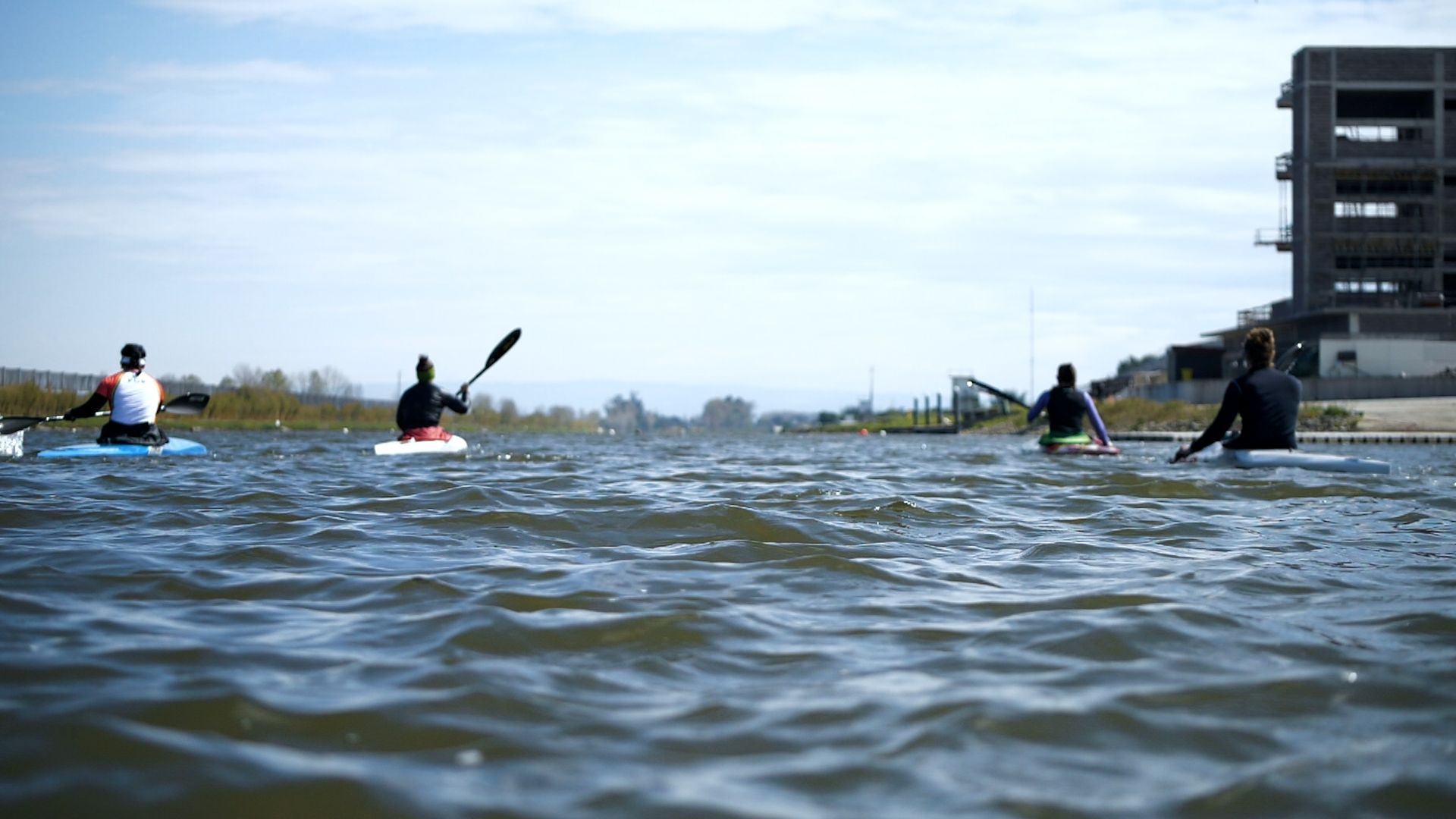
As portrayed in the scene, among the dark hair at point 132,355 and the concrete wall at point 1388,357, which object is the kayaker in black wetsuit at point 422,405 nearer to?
the dark hair at point 132,355

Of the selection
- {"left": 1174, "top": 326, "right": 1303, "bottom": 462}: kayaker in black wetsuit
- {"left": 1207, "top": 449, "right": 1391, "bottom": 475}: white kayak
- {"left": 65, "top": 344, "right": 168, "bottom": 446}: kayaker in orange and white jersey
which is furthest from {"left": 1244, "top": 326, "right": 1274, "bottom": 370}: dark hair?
{"left": 65, "top": 344, "right": 168, "bottom": 446}: kayaker in orange and white jersey

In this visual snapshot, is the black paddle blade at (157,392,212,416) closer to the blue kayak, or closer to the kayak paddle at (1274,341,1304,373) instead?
the blue kayak

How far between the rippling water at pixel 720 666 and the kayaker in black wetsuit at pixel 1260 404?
4448 mm

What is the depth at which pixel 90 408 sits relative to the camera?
14.9m

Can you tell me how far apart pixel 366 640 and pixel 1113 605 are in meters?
2.98

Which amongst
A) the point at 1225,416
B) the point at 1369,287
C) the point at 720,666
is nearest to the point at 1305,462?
the point at 1225,416

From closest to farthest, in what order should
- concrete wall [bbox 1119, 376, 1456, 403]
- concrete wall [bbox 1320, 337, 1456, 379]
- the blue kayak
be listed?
the blue kayak < concrete wall [bbox 1119, 376, 1456, 403] < concrete wall [bbox 1320, 337, 1456, 379]

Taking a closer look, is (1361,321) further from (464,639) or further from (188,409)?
(464,639)

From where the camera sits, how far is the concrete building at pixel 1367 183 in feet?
195

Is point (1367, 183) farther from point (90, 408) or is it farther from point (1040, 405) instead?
point (90, 408)

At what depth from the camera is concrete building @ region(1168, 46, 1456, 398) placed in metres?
59.3

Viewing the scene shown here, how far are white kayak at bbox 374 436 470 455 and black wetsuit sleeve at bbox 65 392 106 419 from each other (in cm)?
356

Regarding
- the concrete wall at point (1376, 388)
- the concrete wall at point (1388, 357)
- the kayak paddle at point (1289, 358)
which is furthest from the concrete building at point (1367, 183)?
the kayak paddle at point (1289, 358)

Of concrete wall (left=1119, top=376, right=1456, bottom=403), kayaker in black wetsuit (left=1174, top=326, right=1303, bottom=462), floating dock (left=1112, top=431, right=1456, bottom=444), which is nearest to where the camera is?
kayaker in black wetsuit (left=1174, top=326, right=1303, bottom=462)
